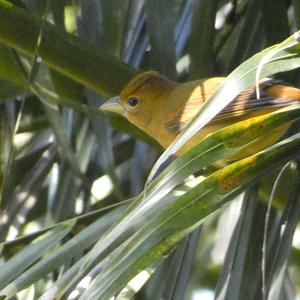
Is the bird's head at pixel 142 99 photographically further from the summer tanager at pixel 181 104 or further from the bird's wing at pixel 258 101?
the bird's wing at pixel 258 101

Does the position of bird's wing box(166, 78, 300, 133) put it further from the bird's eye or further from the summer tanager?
the bird's eye

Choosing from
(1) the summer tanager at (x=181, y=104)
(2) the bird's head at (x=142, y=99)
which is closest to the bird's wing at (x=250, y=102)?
(1) the summer tanager at (x=181, y=104)

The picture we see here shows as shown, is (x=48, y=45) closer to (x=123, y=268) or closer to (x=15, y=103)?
(x=15, y=103)

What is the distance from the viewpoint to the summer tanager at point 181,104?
3.29m

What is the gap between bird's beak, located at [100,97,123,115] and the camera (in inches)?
144

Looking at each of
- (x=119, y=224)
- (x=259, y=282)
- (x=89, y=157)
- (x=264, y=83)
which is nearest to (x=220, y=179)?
(x=119, y=224)

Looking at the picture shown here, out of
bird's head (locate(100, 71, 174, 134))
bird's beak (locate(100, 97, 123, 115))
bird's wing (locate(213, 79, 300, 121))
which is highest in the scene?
A: bird's head (locate(100, 71, 174, 134))

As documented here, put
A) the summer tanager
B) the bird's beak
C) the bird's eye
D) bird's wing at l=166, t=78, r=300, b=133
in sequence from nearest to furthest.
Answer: bird's wing at l=166, t=78, r=300, b=133 → the summer tanager → the bird's beak → the bird's eye

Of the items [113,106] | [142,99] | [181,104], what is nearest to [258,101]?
[113,106]

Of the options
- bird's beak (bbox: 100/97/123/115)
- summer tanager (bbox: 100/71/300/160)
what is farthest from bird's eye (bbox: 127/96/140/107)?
bird's beak (bbox: 100/97/123/115)

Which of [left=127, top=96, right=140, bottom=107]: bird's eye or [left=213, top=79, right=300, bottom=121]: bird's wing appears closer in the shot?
[left=213, top=79, right=300, bottom=121]: bird's wing

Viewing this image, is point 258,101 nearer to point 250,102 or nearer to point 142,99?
point 250,102

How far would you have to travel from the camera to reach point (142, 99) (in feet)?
13.8

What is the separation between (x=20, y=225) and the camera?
3693mm
